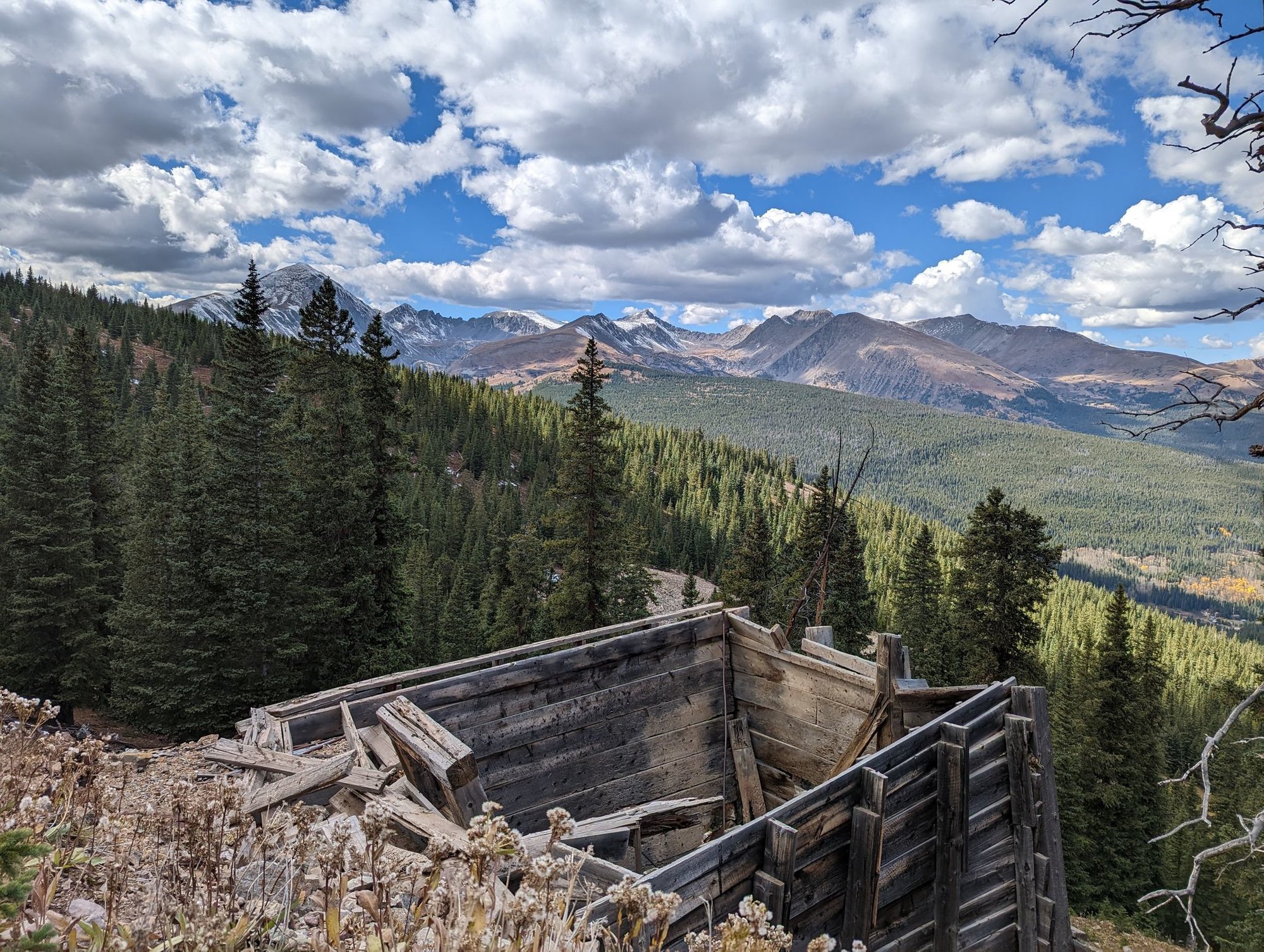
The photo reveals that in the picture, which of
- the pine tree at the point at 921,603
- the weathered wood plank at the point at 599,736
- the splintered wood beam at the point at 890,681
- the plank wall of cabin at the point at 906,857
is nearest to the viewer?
the plank wall of cabin at the point at 906,857

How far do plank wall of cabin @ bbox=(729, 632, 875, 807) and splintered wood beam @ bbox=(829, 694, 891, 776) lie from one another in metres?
0.13

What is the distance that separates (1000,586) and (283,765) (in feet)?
73.6

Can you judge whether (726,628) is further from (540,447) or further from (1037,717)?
(540,447)

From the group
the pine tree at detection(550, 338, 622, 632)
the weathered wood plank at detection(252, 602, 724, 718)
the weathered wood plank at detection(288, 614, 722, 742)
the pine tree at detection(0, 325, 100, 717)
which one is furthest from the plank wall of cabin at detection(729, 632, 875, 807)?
the pine tree at detection(0, 325, 100, 717)

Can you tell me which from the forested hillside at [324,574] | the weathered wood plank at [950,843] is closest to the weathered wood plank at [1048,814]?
the weathered wood plank at [950,843]

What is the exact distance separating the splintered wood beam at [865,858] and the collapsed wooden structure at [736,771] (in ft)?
0.04

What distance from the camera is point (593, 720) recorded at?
6641mm

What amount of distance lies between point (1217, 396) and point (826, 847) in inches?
135

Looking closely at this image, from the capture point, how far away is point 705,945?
2096 mm

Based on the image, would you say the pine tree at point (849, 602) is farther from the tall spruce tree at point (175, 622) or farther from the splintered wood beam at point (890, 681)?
the tall spruce tree at point (175, 622)

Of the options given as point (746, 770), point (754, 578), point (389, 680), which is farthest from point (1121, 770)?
point (389, 680)

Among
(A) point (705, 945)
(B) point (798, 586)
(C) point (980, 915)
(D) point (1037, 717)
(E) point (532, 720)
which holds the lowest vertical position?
(B) point (798, 586)

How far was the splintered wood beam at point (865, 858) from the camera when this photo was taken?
3998 millimetres

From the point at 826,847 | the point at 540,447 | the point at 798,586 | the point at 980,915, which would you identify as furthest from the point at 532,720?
the point at 540,447
